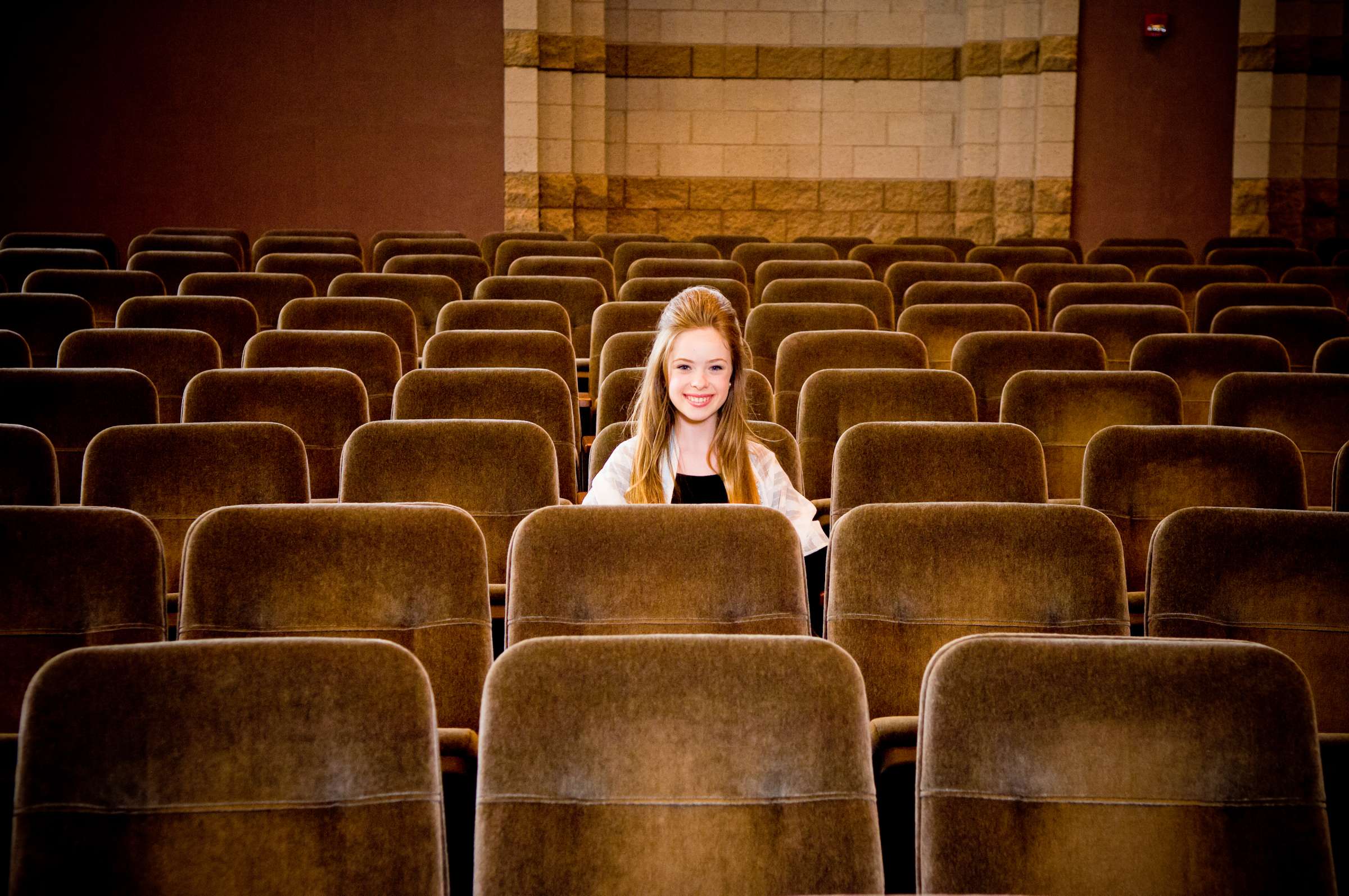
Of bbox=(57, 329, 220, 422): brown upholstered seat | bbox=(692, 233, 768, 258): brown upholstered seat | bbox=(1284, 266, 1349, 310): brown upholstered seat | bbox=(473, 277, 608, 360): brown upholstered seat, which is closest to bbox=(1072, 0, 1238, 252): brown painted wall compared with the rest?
bbox=(1284, 266, 1349, 310): brown upholstered seat

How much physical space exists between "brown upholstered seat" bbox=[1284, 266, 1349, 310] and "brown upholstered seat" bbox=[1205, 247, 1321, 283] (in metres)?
0.57

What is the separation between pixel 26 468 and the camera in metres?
2.56

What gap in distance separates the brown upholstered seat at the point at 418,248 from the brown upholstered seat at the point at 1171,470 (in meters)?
4.15

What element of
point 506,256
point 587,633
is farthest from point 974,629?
point 506,256

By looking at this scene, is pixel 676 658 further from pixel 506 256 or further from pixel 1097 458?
pixel 506 256

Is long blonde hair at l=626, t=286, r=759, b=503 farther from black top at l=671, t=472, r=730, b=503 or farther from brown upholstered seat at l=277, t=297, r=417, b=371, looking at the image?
brown upholstered seat at l=277, t=297, r=417, b=371

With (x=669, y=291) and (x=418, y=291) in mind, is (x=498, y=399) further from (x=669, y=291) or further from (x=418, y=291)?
(x=418, y=291)

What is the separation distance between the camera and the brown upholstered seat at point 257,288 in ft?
15.9

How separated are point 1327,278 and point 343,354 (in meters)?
5.03

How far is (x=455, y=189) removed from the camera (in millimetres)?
8766

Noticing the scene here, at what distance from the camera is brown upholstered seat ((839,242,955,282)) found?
21.0 ft

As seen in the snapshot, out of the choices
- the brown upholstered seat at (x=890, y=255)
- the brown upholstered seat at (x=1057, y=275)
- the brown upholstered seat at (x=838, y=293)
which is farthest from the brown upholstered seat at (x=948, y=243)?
the brown upholstered seat at (x=838, y=293)

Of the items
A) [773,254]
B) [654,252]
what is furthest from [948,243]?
[654,252]

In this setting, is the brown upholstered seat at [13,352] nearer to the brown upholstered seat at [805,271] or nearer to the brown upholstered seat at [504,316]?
the brown upholstered seat at [504,316]
